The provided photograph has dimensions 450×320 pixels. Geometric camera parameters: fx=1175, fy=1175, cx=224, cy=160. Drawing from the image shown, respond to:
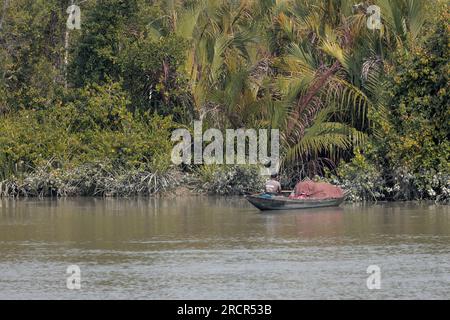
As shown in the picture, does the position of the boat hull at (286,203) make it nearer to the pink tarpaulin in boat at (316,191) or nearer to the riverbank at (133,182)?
the pink tarpaulin in boat at (316,191)

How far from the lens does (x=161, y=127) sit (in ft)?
137

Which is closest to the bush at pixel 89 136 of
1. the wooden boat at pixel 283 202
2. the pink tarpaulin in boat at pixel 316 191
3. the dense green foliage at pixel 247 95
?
the dense green foliage at pixel 247 95

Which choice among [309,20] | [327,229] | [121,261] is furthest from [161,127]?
[121,261]

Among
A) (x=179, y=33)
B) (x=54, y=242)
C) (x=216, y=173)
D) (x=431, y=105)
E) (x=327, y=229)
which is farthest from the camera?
(x=179, y=33)

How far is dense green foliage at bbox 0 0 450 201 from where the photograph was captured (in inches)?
1454

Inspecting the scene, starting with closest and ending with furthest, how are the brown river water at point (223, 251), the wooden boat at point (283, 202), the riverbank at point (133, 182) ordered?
1. the brown river water at point (223, 251)
2. the wooden boat at point (283, 202)
3. the riverbank at point (133, 182)

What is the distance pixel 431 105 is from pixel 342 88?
469cm

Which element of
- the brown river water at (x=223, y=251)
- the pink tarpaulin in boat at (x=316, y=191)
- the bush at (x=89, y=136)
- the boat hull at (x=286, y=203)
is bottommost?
the brown river water at (x=223, y=251)

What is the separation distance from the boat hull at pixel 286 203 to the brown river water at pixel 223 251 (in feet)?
0.90

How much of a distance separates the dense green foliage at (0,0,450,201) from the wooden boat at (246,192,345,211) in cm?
254

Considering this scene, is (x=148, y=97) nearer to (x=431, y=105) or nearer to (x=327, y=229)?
(x=431, y=105)

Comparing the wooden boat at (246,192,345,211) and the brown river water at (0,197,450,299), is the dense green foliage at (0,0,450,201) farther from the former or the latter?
the brown river water at (0,197,450,299)

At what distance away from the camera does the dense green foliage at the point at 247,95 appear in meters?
36.9

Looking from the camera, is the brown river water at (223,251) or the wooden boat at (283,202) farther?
the wooden boat at (283,202)
